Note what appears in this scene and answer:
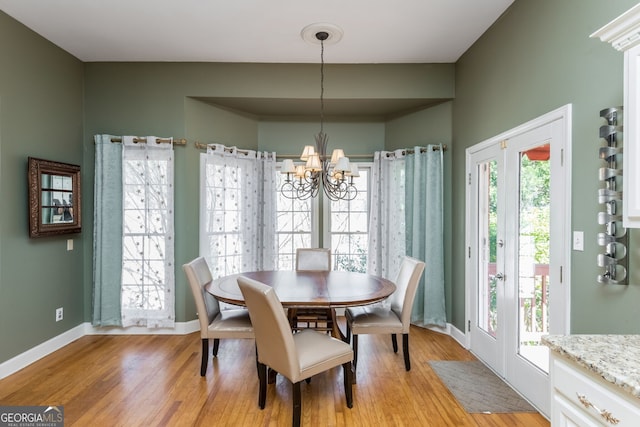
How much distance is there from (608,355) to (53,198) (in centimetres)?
421

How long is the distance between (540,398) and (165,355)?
315 cm

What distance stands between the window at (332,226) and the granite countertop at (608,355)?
3.14 metres

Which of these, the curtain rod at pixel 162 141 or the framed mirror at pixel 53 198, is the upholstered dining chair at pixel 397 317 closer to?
the curtain rod at pixel 162 141

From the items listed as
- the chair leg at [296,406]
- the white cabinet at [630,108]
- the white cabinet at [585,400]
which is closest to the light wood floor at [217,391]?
the chair leg at [296,406]

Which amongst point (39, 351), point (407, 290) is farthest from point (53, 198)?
point (407, 290)

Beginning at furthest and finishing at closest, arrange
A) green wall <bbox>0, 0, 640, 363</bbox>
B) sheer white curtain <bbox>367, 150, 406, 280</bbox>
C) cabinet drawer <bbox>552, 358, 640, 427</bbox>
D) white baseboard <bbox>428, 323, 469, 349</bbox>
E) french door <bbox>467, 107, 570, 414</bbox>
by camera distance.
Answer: sheer white curtain <bbox>367, 150, 406, 280</bbox> → white baseboard <bbox>428, 323, 469, 349</bbox> → french door <bbox>467, 107, 570, 414</bbox> → green wall <bbox>0, 0, 640, 363</bbox> → cabinet drawer <bbox>552, 358, 640, 427</bbox>

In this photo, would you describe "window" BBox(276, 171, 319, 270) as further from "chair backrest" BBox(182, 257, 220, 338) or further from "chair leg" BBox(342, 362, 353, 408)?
"chair leg" BBox(342, 362, 353, 408)

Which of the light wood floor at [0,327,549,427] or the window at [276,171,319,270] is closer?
the light wood floor at [0,327,549,427]

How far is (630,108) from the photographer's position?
51.4 inches

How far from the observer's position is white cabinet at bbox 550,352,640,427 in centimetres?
101

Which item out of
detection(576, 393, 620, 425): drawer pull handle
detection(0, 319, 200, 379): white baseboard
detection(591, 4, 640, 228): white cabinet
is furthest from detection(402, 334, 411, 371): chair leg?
detection(0, 319, 200, 379): white baseboard

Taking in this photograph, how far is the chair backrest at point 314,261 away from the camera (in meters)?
3.68

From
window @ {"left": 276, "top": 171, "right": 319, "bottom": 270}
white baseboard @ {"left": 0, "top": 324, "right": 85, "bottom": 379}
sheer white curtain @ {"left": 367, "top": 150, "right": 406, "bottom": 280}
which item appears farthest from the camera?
window @ {"left": 276, "top": 171, "right": 319, "bottom": 270}

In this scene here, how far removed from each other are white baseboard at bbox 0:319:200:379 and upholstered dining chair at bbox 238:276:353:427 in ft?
5.95
